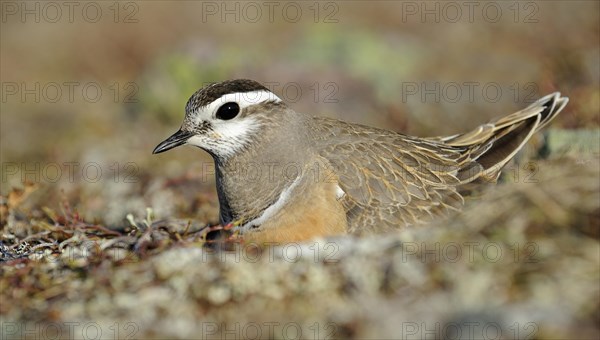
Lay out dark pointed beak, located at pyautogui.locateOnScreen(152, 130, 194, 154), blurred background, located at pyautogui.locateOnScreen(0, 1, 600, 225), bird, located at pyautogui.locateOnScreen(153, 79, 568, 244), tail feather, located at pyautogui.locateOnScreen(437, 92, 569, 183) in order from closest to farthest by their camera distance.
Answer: bird, located at pyautogui.locateOnScreen(153, 79, 568, 244)
dark pointed beak, located at pyautogui.locateOnScreen(152, 130, 194, 154)
tail feather, located at pyautogui.locateOnScreen(437, 92, 569, 183)
blurred background, located at pyautogui.locateOnScreen(0, 1, 600, 225)

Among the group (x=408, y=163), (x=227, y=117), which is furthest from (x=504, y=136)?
(x=227, y=117)

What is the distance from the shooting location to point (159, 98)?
13.9 m

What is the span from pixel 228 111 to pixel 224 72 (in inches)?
283

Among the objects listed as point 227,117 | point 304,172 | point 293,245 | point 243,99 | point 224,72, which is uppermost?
point 243,99

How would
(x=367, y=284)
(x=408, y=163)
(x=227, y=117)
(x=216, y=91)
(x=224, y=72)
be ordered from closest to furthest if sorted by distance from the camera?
(x=367, y=284) → (x=216, y=91) → (x=227, y=117) → (x=408, y=163) → (x=224, y=72)

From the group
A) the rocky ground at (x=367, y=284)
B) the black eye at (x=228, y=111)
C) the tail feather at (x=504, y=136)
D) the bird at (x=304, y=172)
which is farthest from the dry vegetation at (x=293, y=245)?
the black eye at (x=228, y=111)

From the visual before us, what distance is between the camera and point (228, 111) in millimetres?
7133

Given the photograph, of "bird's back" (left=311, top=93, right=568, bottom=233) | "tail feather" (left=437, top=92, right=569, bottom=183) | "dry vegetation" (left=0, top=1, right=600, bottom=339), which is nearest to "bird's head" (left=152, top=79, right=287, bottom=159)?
"bird's back" (left=311, top=93, right=568, bottom=233)

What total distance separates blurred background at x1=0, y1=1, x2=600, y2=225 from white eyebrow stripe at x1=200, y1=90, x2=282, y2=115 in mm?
2064

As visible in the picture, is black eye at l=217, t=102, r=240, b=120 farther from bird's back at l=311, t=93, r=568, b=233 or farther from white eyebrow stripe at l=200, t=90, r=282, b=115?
bird's back at l=311, t=93, r=568, b=233

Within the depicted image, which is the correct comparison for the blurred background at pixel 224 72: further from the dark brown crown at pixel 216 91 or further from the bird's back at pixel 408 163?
the dark brown crown at pixel 216 91

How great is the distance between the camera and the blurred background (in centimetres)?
1120

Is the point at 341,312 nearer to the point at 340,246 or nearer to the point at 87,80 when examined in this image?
the point at 340,246

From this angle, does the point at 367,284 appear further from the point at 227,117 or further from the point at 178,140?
the point at 178,140
